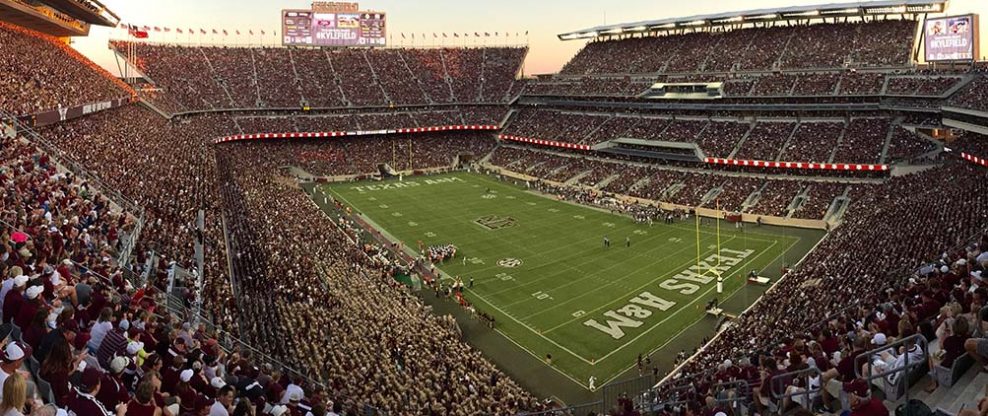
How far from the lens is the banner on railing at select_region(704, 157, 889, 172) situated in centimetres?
4388

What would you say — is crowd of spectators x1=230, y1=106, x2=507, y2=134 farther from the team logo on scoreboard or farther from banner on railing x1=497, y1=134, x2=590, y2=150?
the team logo on scoreboard

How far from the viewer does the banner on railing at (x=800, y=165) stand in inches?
1727

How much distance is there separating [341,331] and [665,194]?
3419cm

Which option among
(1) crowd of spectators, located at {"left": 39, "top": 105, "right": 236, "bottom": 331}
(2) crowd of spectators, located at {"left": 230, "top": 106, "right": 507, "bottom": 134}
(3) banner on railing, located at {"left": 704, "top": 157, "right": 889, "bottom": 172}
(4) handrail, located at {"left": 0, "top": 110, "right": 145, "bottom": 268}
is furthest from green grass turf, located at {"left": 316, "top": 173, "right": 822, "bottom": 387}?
(2) crowd of spectators, located at {"left": 230, "top": 106, "right": 507, "bottom": 134}

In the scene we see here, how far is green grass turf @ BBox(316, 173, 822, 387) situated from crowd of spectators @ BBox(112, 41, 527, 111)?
91.0 feet

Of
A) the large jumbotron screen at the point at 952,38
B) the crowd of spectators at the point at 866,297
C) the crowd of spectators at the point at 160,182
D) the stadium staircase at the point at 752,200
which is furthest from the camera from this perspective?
the large jumbotron screen at the point at 952,38

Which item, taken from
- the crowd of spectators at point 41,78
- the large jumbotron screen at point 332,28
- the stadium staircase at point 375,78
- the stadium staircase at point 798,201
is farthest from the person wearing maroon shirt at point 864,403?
the large jumbotron screen at point 332,28

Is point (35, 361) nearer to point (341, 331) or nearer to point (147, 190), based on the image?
point (341, 331)

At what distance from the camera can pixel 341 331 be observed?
2159 cm

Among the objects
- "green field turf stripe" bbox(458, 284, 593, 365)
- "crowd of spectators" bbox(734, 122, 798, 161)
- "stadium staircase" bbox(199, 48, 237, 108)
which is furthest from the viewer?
"stadium staircase" bbox(199, 48, 237, 108)

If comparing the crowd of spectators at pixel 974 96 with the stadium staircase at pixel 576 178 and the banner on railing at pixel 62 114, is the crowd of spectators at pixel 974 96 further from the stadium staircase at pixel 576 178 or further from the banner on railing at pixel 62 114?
the banner on railing at pixel 62 114

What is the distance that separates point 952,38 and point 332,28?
70.0 m

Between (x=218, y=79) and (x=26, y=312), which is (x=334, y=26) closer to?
(x=218, y=79)

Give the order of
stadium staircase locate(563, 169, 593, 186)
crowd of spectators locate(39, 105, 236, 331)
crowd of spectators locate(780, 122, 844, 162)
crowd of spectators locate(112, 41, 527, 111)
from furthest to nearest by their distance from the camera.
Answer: crowd of spectators locate(112, 41, 527, 111) < stadium staircase locate(563, 169, 593, 186) < crowd of spectators locate(780, 122, 844, 162) < crowd of spectators locate(39, 105, 236, 331)
